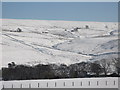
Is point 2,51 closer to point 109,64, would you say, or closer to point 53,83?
point 53,83

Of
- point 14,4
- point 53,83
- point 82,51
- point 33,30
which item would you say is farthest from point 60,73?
point 14,4

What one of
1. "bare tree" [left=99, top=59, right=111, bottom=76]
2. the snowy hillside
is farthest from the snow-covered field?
the snowy hillside

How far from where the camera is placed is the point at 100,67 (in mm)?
9398

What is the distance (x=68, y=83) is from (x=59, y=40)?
1.71 metres

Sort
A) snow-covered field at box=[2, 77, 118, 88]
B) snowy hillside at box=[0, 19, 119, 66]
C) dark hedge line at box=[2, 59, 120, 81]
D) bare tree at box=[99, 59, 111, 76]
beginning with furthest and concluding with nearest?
snowy hillside at box=[0, 19, 119, 66] < bare tree at box=[99, 59, 111, 76] < dark hedge line at box=[2, 59, 120, 81] < snow-covered field at box=[2, 77, 118, 88]

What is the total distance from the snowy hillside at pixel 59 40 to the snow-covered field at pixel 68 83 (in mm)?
865

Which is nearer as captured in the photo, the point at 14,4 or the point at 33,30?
the point at 14,4

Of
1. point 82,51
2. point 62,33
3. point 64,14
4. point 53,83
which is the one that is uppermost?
point 64,14

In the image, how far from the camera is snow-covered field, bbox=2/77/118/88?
8.59m

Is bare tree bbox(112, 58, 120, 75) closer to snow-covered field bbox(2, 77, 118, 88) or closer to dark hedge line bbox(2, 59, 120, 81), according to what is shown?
dark hedge line bbox(2, 59, 120, 81)

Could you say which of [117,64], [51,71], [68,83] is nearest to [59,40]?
[51,71]

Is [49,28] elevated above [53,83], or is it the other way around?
[49,28]

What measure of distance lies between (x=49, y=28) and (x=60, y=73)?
1639 millimetres

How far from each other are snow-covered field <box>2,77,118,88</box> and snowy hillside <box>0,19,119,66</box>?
865 millimetres
